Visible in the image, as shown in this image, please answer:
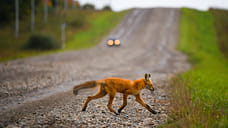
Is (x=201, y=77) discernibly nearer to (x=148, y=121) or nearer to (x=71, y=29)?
(x=148, y=121)

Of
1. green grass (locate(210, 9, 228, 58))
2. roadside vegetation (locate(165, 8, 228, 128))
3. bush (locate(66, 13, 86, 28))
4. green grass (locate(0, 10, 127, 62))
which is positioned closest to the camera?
roadside vegetation (locate(165, 8, 228, 128))

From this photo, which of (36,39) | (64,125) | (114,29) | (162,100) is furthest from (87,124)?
(114,29)

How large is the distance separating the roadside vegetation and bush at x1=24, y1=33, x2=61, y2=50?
18.4m

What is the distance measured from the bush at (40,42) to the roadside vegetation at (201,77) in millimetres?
18387

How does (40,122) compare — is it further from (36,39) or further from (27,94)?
(36,39)

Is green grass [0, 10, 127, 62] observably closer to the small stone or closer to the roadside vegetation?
the roadside vegetation

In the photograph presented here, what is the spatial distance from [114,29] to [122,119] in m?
42.2

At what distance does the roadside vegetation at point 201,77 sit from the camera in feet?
17.2

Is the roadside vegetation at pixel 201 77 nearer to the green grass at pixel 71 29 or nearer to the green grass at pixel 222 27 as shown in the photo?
the green grass at pixel 222 27

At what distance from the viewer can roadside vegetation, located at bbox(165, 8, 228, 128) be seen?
17.2 ft

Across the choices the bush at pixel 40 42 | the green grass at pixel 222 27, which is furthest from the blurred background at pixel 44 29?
the green grass at pixel 222 27

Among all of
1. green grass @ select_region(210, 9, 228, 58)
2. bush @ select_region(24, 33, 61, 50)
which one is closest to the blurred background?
bush @ select_region(24, 33, 61, 50)

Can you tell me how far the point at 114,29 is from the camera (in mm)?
46938

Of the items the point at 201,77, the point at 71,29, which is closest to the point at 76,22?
the point at 71,29
